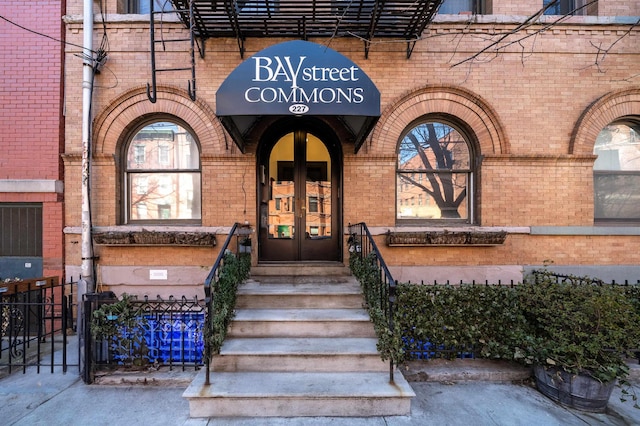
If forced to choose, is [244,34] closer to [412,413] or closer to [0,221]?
[0,221]

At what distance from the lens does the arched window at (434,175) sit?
6746mm

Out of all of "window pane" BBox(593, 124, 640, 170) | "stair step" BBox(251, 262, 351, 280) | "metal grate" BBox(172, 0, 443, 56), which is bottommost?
"stair step" BBox(251, 262, 351, 280)

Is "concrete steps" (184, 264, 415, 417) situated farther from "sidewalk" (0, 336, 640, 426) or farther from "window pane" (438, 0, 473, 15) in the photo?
"window pane" (438, 0, 473, 15)

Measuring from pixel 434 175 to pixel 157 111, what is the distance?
554cm

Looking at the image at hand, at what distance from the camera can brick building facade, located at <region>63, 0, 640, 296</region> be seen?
6324mm

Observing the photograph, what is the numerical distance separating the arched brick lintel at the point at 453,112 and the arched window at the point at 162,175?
3.92 meters

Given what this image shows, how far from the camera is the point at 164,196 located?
671cm

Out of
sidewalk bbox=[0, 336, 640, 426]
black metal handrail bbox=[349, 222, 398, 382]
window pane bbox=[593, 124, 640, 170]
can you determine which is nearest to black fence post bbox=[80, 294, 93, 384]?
sidewalk bbox=[0, 336, 640, 426]

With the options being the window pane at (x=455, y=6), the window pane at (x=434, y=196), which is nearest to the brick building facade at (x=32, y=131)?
the window pane at (x=434, y=196)

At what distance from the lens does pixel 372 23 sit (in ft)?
19.1

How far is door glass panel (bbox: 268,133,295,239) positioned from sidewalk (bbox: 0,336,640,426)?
310 centimetres

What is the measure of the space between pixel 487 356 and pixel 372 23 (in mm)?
5550

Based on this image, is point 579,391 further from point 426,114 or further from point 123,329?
point 123,329

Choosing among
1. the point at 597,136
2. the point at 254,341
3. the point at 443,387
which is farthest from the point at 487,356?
the point at 597,136
